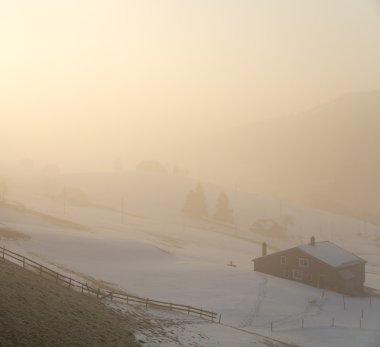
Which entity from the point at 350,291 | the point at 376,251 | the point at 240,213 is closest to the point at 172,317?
the point at 350,291

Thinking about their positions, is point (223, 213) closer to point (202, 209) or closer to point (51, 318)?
point (202, 209)

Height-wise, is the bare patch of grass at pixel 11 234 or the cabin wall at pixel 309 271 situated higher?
the bare patch of grass at pixel 11 234

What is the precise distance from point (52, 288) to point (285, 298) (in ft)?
88.4

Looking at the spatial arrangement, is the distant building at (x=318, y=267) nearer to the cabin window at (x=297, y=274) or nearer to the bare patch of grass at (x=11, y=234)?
the cabin window at (x=297, y=274)

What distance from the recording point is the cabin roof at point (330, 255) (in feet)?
208

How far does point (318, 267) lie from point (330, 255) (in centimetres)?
366

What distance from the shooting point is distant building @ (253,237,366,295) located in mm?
61328

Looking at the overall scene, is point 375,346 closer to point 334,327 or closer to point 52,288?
point 334,327

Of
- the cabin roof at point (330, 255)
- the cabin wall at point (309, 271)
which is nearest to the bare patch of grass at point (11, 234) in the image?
the cabin wall at point (309, 271)

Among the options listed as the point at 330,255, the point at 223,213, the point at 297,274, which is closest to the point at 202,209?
the point at 223,213

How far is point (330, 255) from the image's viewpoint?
65688 millimetres

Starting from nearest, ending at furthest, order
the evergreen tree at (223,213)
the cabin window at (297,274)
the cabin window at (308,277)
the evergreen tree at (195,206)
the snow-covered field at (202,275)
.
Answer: the snow-covered field at (202,275), the cabin window at (308,277), the cabin window at (297,274), the evergreen tree at (223,213), the evergreen tree at (195,206)

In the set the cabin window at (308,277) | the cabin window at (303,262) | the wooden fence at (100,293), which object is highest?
the wooden fence at (100,293)

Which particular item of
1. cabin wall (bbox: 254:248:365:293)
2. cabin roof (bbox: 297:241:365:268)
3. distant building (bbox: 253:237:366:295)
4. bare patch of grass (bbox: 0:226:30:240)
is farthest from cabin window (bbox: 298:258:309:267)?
bare patch of grass (bbox: 0:226:30:240)
